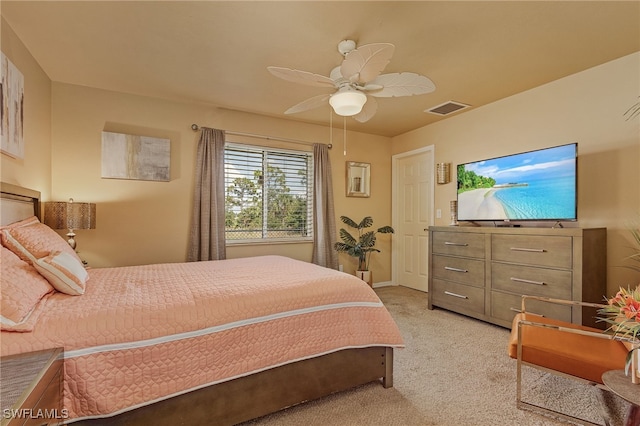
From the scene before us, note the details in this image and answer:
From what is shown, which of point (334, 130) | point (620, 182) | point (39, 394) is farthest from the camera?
point (334, 130)

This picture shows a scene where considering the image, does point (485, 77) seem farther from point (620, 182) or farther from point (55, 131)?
point (55, 131)

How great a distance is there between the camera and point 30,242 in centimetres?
174

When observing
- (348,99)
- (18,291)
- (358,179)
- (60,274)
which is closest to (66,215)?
(60,274)

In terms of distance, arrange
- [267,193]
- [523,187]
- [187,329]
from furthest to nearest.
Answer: [267,193], [523,187], [187,329]

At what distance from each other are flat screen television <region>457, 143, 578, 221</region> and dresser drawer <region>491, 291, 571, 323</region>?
77 centimetres

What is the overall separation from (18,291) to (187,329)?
2.31ft

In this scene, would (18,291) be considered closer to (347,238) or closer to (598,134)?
(347,238)

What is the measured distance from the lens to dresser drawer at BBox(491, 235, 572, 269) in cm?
253

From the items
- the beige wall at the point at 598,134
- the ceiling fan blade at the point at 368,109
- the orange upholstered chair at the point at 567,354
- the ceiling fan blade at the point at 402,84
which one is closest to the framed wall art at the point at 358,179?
the beige wall at the point at 598,134

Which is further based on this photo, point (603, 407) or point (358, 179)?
point (358, 179)

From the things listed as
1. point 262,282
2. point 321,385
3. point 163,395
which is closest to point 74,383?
point 163,395

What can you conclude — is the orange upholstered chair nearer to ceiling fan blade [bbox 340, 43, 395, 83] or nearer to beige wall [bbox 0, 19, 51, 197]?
ceiling fan blade [bbox 340, 43, 395, 83]

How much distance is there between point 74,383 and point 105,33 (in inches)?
93.7

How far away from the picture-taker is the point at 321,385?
5.90 ft
